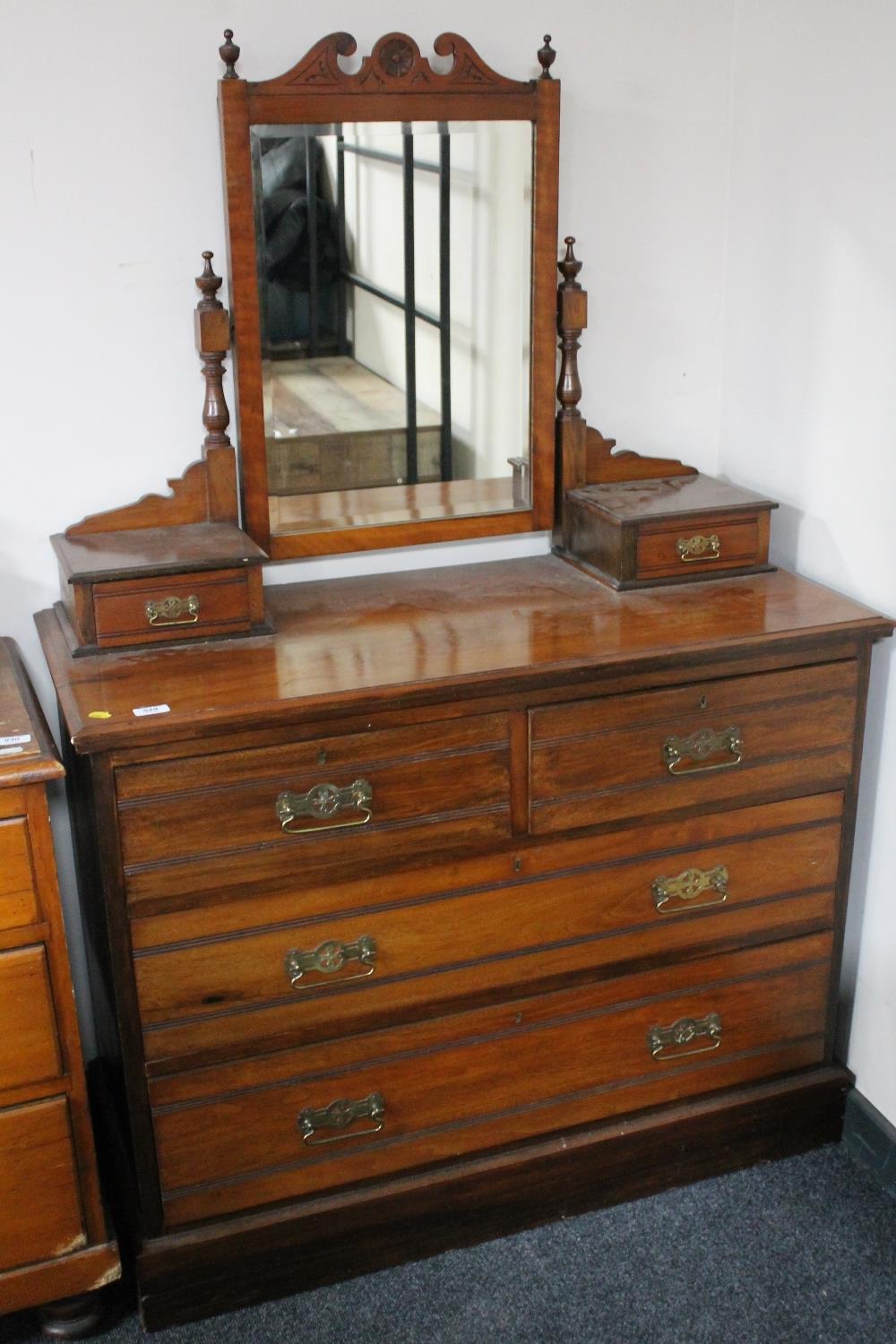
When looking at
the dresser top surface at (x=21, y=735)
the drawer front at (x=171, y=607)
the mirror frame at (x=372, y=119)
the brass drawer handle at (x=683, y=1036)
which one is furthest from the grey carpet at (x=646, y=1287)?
the mirror frame at (x=372, y=119)

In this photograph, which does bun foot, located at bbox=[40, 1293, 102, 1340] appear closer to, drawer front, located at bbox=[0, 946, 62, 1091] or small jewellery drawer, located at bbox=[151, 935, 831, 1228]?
small jewellery drawer, located at bbox=[151, 935, 831, 1228]

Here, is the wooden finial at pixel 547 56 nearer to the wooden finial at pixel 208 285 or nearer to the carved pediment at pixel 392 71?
the carved pediment at pixel 392 71

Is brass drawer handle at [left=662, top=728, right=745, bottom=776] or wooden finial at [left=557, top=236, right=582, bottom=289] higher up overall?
wooden finial at [left=557, top=236, right=582, bottom=289]

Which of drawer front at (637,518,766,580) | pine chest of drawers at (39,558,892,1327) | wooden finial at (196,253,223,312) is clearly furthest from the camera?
drawer front at (637,518,766,580)

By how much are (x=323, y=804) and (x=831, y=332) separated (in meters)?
1.16

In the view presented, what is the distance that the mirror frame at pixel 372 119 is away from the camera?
2172mm

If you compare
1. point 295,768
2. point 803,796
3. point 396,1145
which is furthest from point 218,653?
point 803,796

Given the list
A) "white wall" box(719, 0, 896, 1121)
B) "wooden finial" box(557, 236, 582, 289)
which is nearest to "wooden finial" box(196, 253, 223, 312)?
"wooden finial" box(557, 236, 582, 289)

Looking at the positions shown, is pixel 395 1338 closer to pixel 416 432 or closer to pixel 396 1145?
pixel 396 1145

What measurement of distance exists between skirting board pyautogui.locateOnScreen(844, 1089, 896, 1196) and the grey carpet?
0.03 meters

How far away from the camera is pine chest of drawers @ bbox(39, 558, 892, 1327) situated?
1.97m

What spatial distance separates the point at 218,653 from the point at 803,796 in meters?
0.97

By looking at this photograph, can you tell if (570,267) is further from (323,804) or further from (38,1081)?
(38,1081)

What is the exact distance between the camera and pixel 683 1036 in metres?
2.35
